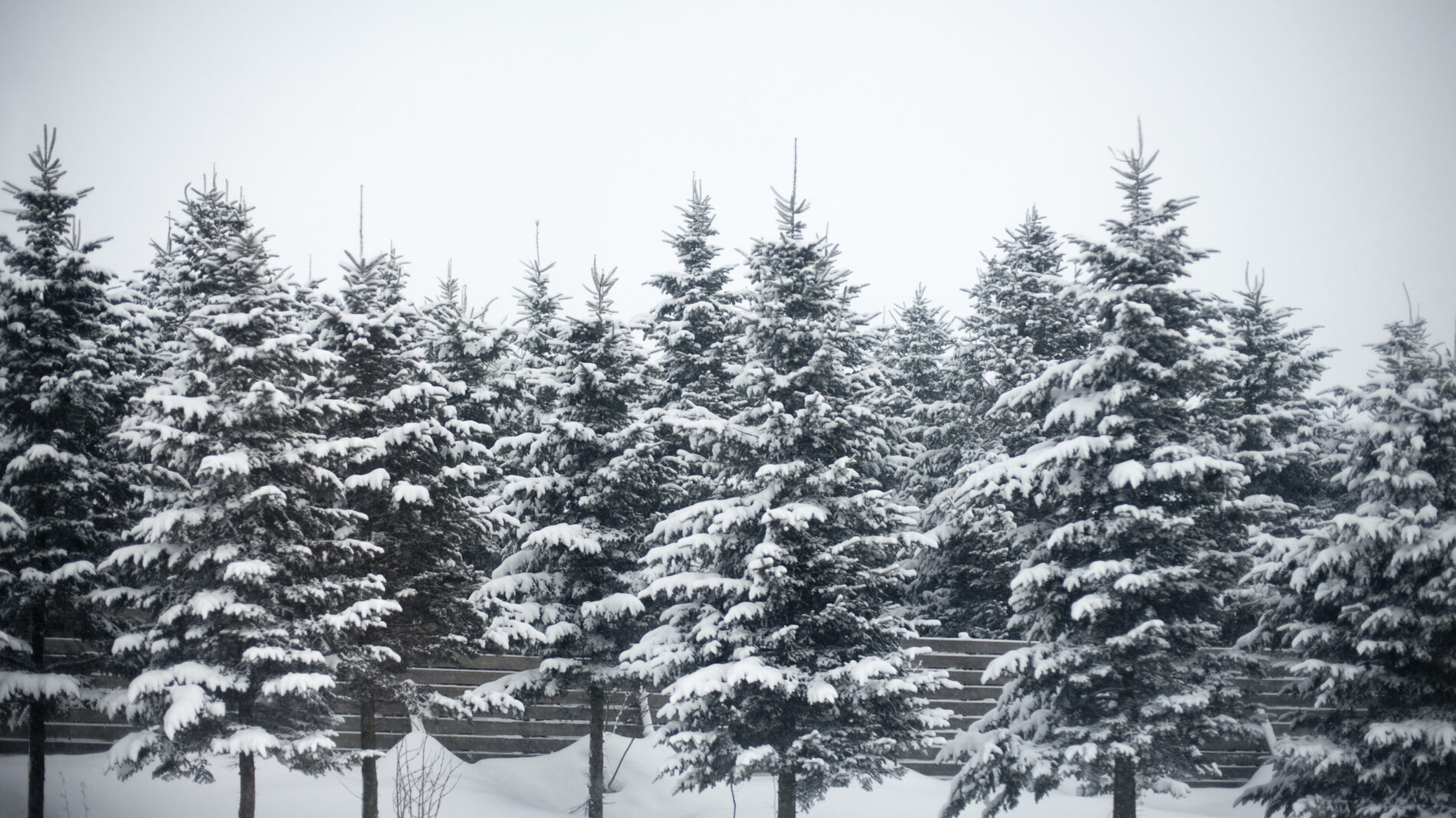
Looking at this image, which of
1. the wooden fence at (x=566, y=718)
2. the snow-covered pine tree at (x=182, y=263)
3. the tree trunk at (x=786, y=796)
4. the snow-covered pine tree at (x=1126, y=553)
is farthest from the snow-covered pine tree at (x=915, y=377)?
the snow-covered pine tree at (x=182, y=263)

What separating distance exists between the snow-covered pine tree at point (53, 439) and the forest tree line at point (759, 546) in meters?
0.05

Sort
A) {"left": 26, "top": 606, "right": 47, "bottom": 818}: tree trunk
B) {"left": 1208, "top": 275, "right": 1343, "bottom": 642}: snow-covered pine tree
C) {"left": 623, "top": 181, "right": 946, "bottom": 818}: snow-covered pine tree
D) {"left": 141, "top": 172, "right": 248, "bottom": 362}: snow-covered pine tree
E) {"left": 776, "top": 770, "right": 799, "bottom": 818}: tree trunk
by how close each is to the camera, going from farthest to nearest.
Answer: {"left": 1208, "top": 275, "right": 1343, "bottom": 642}: snow-covered pine tree → {"left": 141, "top": 172, "right": 248, "bottom": 362}: snow-covered pine tree → {"left": 776, "top": 770, "right": 799, "bottom": 818}: tree trunk → {"left": 623, "top": 181, "right": 946, "bottom": 818}: snow-covered pine tree → {"left": 26, "top": 606, "right": 47, "bottom": 818}: tree trunk

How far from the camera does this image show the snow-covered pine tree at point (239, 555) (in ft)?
41.2

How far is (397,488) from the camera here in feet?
47.7

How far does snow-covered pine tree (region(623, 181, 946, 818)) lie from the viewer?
14062 mm

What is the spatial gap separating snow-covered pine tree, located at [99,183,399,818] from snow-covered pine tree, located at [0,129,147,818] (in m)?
1.05

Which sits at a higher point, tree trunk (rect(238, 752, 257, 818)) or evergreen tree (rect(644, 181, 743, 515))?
evergreen tree (rect(644, 181, 743, 515))

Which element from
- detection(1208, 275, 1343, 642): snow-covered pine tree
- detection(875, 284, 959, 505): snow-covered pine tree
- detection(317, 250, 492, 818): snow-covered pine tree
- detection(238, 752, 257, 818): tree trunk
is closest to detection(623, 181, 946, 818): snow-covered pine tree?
detection(317, 250, 492, 818): snow-covered pine tree

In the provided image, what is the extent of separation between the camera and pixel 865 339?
17844 mm

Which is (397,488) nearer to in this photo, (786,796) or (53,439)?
(53,439)

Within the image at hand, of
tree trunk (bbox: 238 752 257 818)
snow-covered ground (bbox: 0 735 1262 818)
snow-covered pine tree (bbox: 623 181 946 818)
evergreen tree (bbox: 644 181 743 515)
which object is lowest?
snow-covered ground (bbox: 0 735 1262 818)

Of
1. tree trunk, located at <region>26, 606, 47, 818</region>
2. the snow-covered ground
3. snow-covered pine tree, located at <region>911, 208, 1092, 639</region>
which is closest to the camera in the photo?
tree trunk, located at <region>26, 606, 47, 818</region>

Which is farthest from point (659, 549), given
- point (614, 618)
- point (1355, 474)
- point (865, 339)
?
point (1355, 474)

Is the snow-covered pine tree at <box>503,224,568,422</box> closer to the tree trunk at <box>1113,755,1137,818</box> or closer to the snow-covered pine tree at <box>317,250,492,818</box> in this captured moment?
the snow-covered pine tree at <box>317,250,492,818</box>
